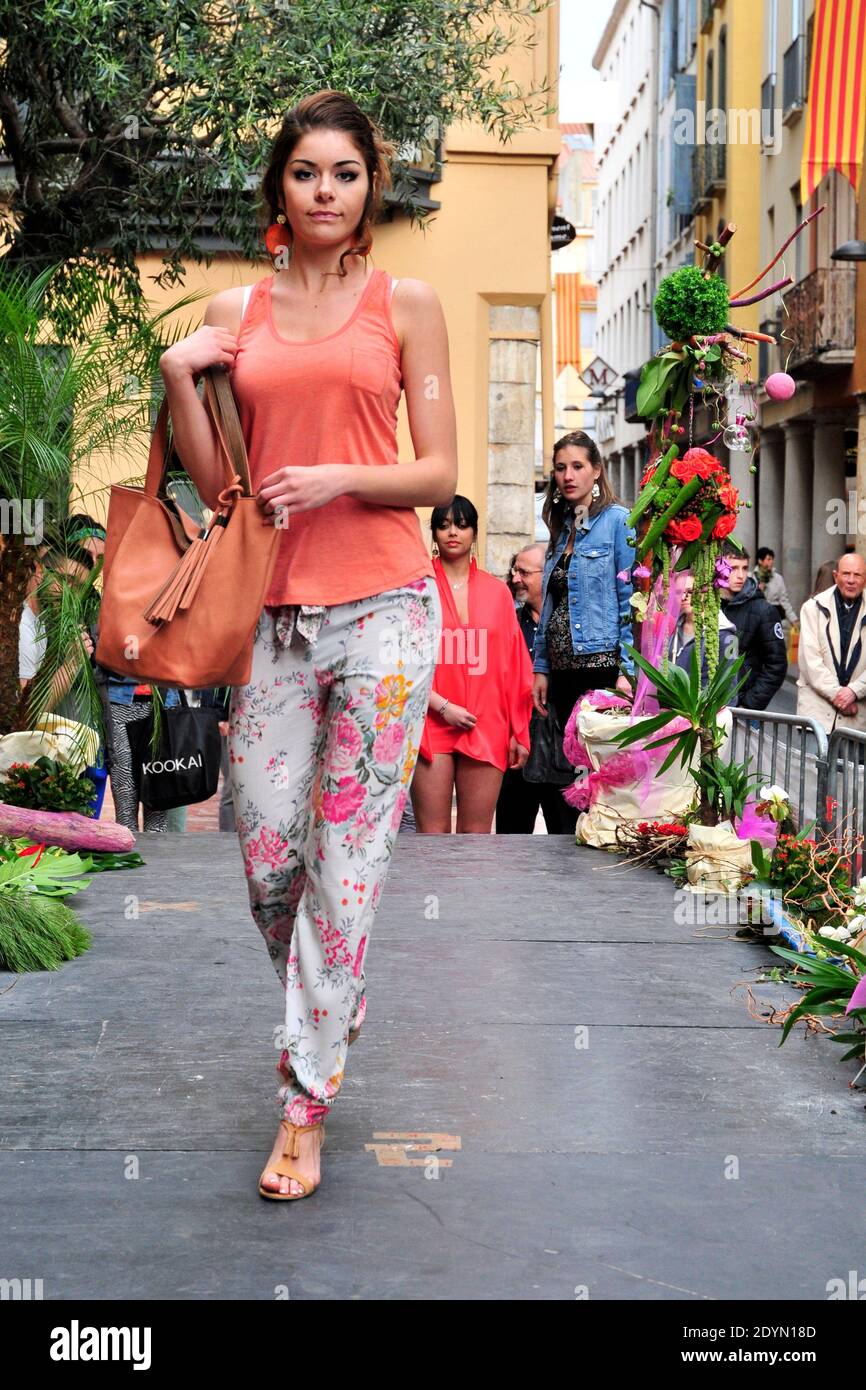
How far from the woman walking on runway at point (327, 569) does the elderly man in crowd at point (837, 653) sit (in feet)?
24.5

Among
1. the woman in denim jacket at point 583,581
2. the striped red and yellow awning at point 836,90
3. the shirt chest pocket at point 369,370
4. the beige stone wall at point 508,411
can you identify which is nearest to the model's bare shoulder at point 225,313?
the shirt chest pocket at point 369,370

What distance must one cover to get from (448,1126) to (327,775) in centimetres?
99

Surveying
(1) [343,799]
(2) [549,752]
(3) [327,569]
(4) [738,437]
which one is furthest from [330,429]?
(2) [549,752]

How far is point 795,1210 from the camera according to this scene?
12.6 ft

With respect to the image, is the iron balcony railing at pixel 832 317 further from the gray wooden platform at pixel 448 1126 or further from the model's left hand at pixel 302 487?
the model's left hand at pixel 302 487

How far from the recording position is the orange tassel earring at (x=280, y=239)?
4051mm

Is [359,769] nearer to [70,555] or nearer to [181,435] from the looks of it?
[181,435]

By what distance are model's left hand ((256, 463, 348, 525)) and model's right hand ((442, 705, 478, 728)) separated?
4722 millimetres

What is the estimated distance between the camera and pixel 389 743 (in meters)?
3.96

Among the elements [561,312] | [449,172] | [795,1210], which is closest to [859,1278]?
[795,1210]

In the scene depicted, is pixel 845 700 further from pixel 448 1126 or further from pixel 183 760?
pixel 448 1126

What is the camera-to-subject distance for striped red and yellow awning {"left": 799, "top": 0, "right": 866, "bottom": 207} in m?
15.1

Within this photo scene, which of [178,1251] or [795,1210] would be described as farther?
[795,1210]

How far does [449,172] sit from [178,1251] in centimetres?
1523
